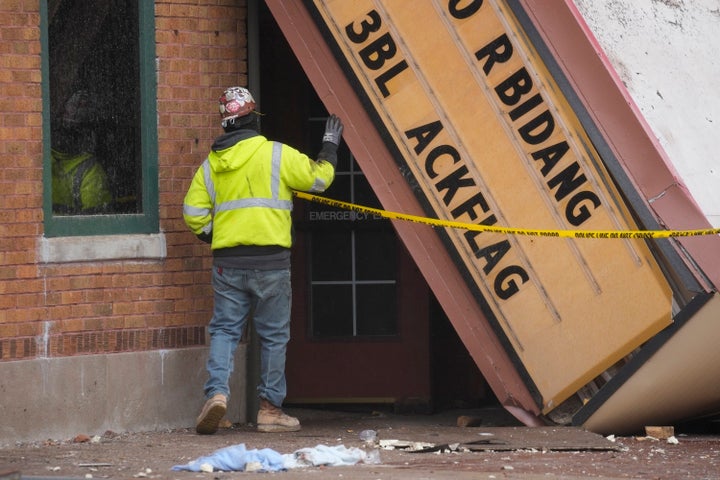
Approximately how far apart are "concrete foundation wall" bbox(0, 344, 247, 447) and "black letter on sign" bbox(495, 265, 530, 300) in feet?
5.53

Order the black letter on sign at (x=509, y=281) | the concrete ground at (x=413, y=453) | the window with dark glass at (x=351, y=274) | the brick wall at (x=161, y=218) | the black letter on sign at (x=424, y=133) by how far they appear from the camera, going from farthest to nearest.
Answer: the window with dark glass at (x=351, y=274) → the black letter on sign at (x=424, y=133) → the black letter on sign at (x=509, y=281) → the brick wall at (x=161, y=218) → the concrete ground at (x=413, y=453)

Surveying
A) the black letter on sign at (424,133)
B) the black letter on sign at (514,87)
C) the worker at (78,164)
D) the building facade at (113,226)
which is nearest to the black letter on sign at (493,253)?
the black letter on sign at (424,133)

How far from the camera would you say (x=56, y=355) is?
25.2ft

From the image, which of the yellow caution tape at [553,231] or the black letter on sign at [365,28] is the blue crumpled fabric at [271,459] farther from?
the black letter on sign at [365,28]

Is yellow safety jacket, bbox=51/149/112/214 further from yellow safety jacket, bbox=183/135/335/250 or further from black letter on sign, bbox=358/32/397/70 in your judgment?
black letter on sign, bbox=358/32/397/70

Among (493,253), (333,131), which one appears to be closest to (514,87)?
(493,253)

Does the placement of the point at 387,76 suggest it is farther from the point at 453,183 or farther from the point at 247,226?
the point at 247,226

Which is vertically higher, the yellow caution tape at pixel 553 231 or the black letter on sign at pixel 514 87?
the black letter on sign at pixel 514 87

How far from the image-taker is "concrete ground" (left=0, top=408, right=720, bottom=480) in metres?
6.53

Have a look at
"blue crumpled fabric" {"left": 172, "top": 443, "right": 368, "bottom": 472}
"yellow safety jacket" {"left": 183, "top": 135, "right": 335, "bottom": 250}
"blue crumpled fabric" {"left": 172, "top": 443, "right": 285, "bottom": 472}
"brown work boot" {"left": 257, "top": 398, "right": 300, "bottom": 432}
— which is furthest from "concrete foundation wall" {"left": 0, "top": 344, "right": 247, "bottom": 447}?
"blue crumpled fabric" {"left": 172, "top": 443, "right": 285, "bottom": 472}

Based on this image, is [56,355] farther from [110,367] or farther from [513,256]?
[513,256]

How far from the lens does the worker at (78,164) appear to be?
784 centimetres

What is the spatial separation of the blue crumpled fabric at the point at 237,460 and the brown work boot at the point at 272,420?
4.01 feet

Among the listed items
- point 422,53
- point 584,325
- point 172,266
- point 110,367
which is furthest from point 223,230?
point 584,325
